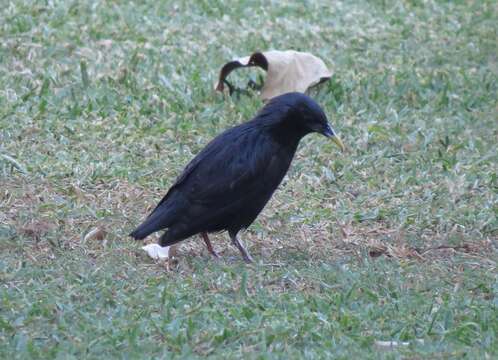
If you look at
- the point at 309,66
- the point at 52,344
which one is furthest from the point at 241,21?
the point at 52,344

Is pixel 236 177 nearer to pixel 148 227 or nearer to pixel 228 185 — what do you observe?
pixel 228 185

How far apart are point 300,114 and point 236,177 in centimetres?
58

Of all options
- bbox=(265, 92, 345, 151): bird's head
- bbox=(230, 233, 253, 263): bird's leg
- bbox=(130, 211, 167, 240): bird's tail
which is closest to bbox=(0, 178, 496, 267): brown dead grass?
bbox=(230, 233, 253, 263): bird's leg

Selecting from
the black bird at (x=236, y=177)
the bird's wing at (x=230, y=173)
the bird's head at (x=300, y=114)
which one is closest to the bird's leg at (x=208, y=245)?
the black bird at (x=236, y=177)

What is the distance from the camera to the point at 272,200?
7672 millimetres

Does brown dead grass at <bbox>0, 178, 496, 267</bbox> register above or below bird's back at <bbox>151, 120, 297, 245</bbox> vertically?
below

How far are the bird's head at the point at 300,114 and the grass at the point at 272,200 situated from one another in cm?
71

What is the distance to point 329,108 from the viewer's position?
9008 mm

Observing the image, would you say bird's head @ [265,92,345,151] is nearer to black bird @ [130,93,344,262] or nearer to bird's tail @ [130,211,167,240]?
black bird @ [130,93,344,262]

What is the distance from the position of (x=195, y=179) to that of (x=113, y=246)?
652mm

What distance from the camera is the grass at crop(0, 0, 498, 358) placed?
219 inches

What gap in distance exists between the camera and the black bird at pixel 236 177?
21.4ft

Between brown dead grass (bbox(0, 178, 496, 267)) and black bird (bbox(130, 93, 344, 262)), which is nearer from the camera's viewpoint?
black bird (bbox(130, 93, 344, 262))

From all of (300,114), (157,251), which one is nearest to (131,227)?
(157,251)
